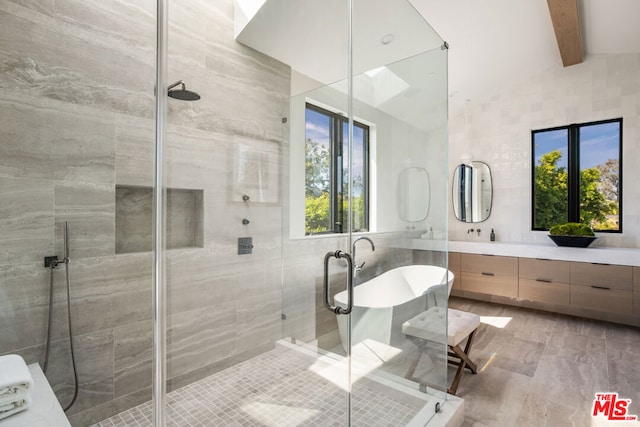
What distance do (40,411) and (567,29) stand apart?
15.1ft

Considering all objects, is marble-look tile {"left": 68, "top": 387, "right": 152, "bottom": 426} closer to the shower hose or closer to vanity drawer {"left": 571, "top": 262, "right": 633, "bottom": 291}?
the shower hose

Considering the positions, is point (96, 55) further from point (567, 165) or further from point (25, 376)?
point (567, 165)

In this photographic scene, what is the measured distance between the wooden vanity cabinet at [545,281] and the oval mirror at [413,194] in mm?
2755

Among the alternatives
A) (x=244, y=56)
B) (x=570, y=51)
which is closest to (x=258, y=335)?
(x=244, y=56)

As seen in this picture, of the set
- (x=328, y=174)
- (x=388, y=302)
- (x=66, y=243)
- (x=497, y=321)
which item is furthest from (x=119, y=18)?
(x=497, y=321)

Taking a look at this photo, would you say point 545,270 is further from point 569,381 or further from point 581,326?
point 569,381

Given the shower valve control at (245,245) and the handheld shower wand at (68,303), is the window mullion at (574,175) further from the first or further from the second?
the handheld shower wand at (68,303)

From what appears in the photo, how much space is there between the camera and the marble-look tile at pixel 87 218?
128 cm

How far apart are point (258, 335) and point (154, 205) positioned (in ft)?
1.84

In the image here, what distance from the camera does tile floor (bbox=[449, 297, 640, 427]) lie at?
2.08 metres

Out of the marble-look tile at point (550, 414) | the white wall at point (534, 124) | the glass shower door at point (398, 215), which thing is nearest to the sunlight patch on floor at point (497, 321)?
the white wall at point (534, 124)

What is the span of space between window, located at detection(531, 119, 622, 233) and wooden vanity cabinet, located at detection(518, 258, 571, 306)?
0.69m

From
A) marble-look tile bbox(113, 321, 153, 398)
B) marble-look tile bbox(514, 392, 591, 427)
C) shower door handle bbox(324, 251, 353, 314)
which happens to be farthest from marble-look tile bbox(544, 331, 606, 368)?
marble-look tile bbox(113, 321, 153, 398)

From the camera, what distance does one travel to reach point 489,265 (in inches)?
170
